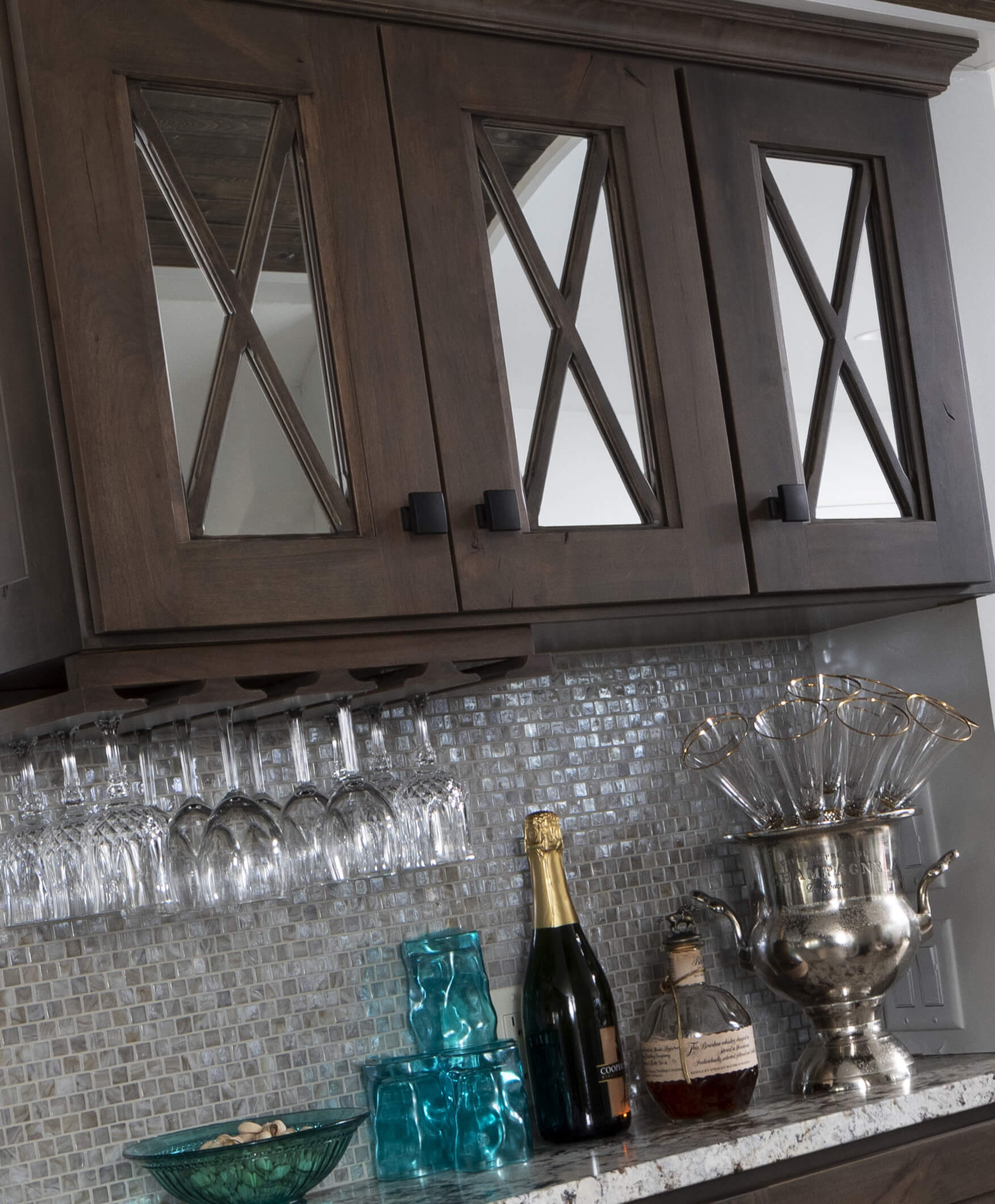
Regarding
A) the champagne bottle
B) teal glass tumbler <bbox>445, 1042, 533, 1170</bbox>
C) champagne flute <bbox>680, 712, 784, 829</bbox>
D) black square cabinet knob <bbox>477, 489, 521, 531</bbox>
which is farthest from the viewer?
champagne flute <bbox>680, 712, 784, 829</bbox>

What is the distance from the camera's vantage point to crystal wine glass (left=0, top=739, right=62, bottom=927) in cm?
166

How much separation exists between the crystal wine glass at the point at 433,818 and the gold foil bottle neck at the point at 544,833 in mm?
213

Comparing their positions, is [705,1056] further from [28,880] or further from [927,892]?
[28,880]

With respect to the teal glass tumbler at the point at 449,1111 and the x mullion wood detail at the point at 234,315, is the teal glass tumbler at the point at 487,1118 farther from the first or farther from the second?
the x mullion wood detail at the point at 234,315

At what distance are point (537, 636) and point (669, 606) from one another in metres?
0.20

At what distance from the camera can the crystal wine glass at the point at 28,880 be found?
→ 5.44ft

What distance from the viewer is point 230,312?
5.40 feet

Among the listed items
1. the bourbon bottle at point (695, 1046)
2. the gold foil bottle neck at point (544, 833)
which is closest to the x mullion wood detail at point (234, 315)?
the gold foil bottle neck at point (544, 833)

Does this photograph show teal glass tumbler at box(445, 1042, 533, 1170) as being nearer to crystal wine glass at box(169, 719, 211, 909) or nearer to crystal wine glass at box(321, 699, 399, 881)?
crystal wine glass at box(321, 699, 399, 881)

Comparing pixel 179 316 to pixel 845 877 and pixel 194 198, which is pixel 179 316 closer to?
pixel 194 198

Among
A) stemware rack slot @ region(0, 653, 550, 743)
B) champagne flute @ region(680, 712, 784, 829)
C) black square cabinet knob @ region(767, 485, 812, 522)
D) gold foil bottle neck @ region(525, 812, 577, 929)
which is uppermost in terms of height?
black square cabinet knob @ region(767, 485, 812, 522)

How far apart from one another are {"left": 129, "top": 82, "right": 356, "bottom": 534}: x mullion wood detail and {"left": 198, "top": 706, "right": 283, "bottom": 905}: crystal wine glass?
0.31 meters

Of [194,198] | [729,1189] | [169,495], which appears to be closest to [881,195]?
[194,198]

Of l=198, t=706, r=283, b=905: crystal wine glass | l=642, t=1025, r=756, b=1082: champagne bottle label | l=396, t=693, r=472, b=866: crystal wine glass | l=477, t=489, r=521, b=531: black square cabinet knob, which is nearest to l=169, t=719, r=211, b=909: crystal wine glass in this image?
l=198, t=706, r=283, b=905: crystal wine glass
